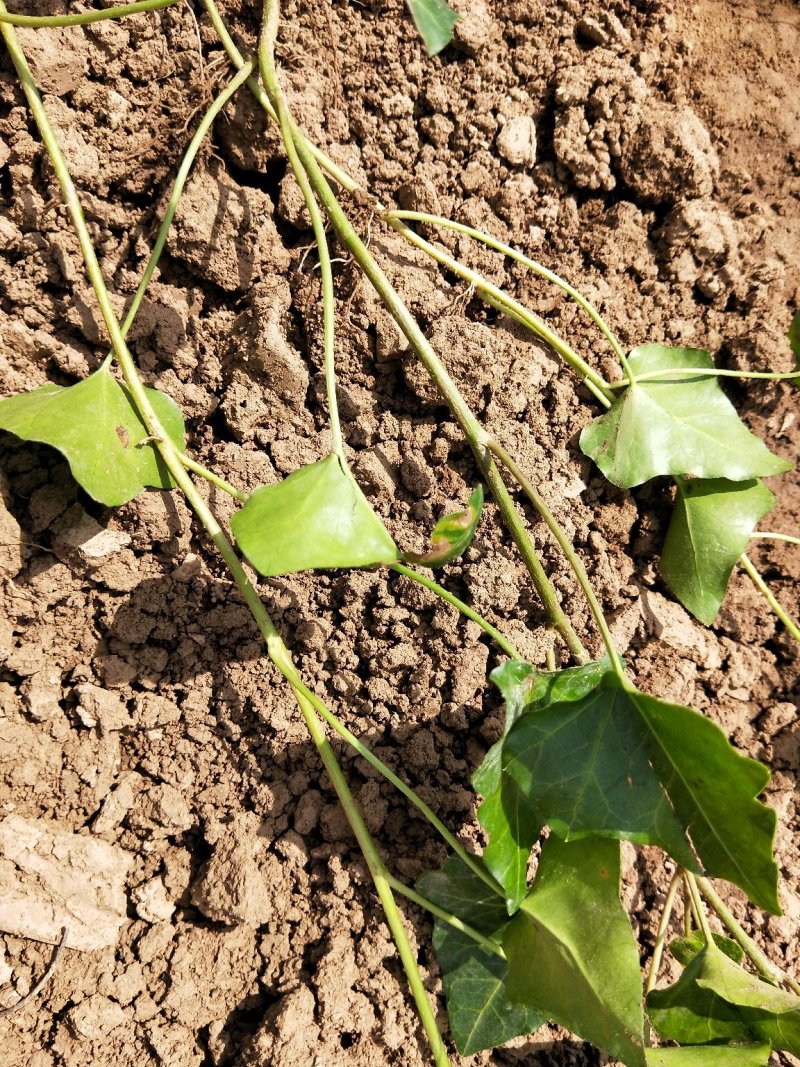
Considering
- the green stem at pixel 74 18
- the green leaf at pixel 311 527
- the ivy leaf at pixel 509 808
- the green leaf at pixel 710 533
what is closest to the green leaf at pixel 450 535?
the green leaf at pixel 311 527

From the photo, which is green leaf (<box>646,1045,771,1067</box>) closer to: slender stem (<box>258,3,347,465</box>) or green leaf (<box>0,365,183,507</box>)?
slender stem (<box>258,3,347,465</box>)

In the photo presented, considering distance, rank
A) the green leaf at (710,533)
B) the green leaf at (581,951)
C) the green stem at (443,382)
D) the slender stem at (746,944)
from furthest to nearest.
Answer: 1. the green leaf at (710,533)
2. the green stem at (443,382)
3. the slender stem at (746,944)
4. the green leaf at (581,951)

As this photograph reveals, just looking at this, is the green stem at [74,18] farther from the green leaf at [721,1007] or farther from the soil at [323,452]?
the green leaf at [721,1007]

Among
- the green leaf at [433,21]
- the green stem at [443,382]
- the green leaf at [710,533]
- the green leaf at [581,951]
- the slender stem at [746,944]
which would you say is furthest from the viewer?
the green leaf at [710,533]

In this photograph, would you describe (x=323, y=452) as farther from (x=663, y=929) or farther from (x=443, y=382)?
(x=663, y=929)

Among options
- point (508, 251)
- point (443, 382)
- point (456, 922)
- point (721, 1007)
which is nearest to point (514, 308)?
point (508, 251)

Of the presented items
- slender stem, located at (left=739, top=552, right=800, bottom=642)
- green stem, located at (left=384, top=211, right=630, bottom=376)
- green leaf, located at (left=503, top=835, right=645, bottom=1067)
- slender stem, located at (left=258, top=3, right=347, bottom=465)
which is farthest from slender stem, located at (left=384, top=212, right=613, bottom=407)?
green leaf, located at (left=503, top=835, right=645, bottom=1067)

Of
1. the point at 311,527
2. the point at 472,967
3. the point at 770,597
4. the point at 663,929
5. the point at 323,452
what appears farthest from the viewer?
→ the point at 770,597
